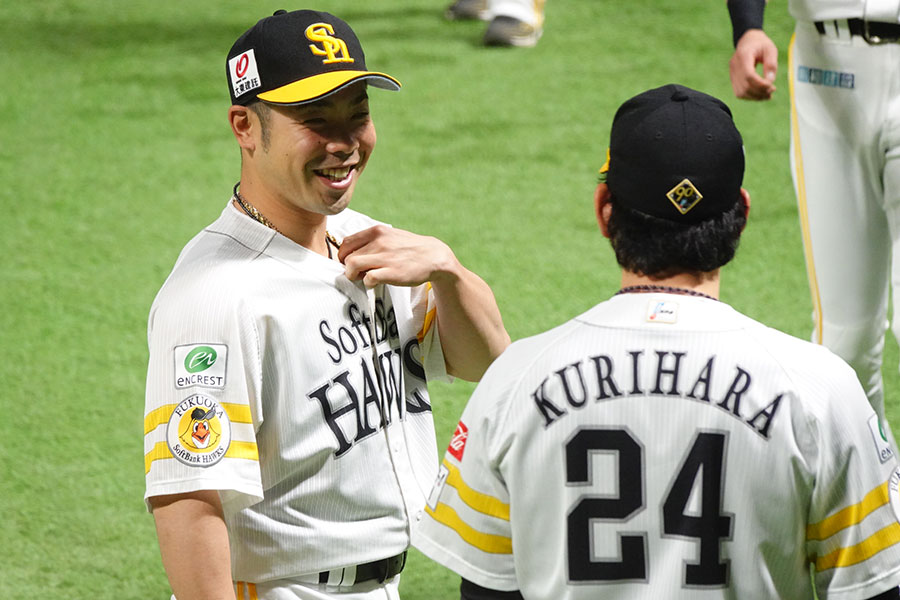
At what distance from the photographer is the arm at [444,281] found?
192 cm

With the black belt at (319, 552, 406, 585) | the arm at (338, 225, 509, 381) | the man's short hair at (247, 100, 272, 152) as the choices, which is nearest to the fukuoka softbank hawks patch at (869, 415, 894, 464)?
the arm at (338, 225, 509, 381)

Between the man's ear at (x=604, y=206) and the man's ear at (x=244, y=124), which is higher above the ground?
the man's ear at (x=244, y=124)

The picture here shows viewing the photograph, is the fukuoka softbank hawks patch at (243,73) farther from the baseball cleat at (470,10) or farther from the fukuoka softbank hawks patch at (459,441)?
the baseball cleat at (470,10)

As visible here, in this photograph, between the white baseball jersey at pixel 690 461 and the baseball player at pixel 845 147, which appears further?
the baseball player at pixel 845 147

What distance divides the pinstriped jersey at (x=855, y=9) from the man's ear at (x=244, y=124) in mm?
1581

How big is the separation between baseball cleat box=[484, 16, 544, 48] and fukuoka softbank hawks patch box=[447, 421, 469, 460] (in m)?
5.37

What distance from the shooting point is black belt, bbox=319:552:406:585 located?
6.43ft

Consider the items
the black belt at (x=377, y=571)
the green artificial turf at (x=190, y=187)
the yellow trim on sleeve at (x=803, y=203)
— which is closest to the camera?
the black belt at (x=377, y=571)

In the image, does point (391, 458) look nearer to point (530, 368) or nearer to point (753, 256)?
point (530, 368)

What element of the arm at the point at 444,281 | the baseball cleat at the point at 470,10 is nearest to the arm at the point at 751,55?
the arm at the point at 444,281

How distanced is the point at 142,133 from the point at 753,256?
2915 millimetres

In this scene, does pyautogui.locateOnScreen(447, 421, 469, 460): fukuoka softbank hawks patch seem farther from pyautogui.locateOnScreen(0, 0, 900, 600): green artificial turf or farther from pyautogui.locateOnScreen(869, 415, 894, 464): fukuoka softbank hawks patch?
pyautogui.locateOnScreen(0, 0, 900, 600): green artificial turf

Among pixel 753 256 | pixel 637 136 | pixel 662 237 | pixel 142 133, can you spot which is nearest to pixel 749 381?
pixel 662 237

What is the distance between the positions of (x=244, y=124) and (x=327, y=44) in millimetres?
184
